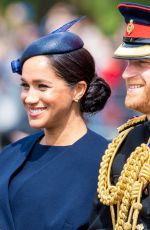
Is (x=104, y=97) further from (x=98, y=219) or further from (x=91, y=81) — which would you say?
(x=98, y=219)

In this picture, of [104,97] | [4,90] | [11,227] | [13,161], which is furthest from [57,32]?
[4,90]

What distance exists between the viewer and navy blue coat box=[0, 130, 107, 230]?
4262mm

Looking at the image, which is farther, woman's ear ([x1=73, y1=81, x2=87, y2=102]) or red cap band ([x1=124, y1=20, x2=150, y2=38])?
woman's ear ([x1=73, y1=81, x2=87, y2=102])

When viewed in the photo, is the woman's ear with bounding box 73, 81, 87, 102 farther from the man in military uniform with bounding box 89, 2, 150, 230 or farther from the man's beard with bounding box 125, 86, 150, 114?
the man's beard with bounding box 125, 86, 150, 114

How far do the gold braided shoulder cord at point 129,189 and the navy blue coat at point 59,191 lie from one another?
307 millimetres

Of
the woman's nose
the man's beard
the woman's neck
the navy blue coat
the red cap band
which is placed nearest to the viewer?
the man's beard

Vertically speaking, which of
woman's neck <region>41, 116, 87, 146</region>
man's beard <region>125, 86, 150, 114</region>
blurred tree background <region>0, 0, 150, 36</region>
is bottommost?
blurred tree background <region>0, 0, 150, 36</region>

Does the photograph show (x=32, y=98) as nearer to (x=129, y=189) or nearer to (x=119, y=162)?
(x=119, y=162)

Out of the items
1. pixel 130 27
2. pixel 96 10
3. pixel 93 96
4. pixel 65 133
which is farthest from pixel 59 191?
pixel 96 10

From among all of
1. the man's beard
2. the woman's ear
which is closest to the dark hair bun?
the woman's ear

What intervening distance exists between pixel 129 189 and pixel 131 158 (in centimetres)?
15

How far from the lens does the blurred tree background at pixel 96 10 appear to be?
1117 centimetres

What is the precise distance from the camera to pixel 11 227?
4.37m

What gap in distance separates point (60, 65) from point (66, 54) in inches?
3.1
